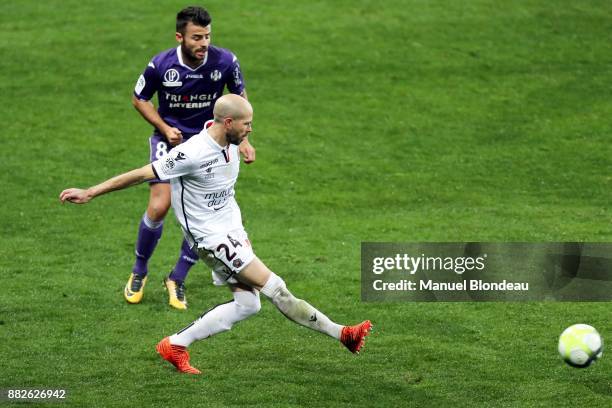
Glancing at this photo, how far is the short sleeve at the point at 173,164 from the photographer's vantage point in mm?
8125

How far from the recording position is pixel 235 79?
10.6m

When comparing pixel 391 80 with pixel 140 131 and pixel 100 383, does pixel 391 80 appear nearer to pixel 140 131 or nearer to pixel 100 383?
pixel 140 131

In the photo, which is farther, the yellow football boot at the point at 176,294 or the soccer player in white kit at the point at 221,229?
the yellow football boot at the point at 176,294

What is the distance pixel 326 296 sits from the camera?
11.2m

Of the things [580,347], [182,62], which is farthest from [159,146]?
[580,347]

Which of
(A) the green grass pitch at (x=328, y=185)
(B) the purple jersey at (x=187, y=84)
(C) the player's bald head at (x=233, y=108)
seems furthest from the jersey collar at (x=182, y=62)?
(A) the green grass pitch at (x=328, y=185)

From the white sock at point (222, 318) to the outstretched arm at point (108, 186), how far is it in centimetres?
128

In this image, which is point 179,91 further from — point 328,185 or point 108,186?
point 328,185

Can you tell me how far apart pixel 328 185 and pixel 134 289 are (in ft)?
19.4

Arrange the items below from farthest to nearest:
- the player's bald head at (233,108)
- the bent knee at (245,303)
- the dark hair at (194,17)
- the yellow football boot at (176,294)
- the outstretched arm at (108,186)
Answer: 1. the yellow football boot at (176,294)
2. the dark hair at (194,17)
3. the bent knee at (245,303)
4. the player's bald head at (233,108)
5. the outstretched arm at (108,186)

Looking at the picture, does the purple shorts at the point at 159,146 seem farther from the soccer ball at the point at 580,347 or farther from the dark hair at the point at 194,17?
the soccer ball at the point at 580,347

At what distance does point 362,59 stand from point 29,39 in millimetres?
7192

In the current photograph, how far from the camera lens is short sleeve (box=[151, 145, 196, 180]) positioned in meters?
8.12

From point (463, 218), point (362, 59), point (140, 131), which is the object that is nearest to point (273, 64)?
point (362, 59)
